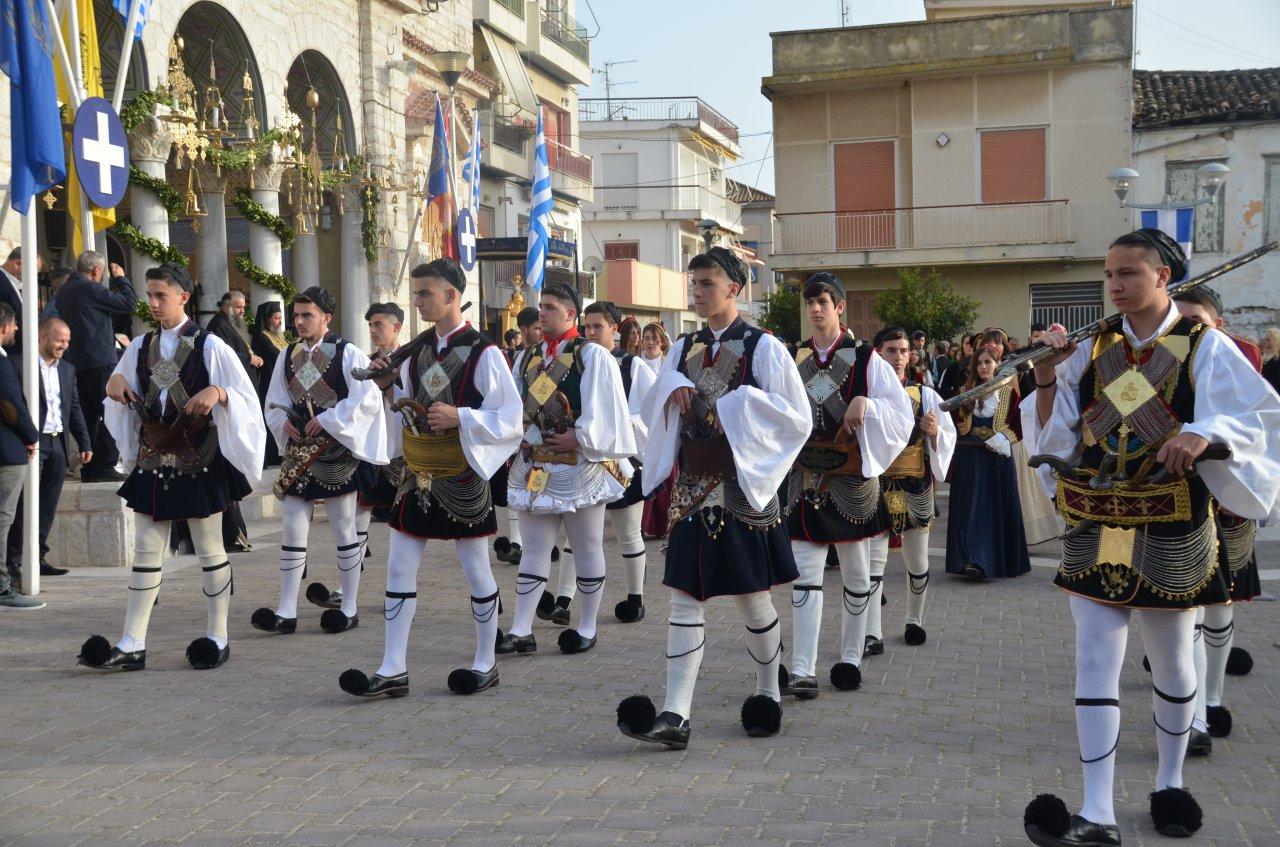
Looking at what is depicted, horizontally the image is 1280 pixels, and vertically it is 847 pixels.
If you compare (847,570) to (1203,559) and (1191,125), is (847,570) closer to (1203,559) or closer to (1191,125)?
(1203,559)

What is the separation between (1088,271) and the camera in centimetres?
3297

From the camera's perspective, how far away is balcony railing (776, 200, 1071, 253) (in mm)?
32594

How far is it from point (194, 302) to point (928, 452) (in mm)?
12902

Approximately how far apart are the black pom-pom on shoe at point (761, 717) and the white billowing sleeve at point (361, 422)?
2.98 meters

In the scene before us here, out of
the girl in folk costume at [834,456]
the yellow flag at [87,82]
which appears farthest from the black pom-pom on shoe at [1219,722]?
the yellow flag at [87,82]

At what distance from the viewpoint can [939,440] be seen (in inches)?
320

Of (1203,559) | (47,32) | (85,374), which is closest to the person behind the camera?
(1203,559)

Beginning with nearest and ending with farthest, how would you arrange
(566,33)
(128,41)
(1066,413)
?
1. (1066,413)
2. (128,41)
3. (566,33)

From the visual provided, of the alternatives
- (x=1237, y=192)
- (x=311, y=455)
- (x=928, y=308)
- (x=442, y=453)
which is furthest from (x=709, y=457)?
(x=1237, y=192)

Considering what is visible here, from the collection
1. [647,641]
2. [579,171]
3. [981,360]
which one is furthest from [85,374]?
[579,171]

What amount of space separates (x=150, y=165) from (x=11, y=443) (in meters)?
9.07

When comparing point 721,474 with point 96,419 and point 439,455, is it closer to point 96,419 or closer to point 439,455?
point 439,455

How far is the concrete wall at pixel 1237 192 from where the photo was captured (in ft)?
102

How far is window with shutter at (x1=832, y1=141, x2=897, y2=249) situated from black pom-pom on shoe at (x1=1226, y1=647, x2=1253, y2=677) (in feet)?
89.2
